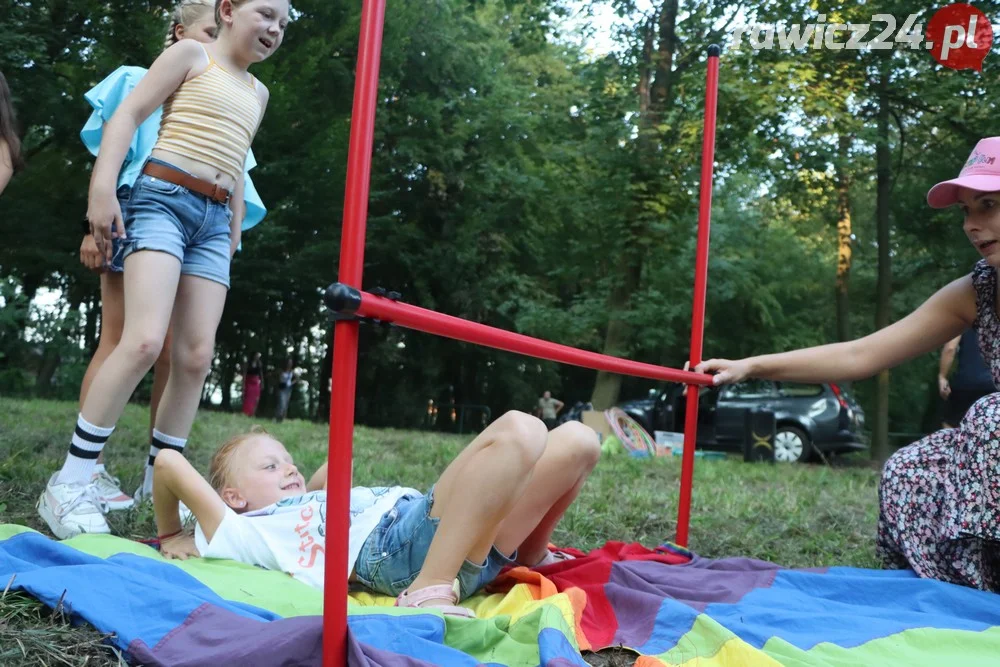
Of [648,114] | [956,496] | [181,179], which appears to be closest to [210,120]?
[181,179]

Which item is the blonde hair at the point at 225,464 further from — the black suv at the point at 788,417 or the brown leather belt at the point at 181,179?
the black suv at the point at 788,417

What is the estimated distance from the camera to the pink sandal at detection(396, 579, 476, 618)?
1.71m

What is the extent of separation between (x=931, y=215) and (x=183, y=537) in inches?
381

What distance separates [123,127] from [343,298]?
1293mm

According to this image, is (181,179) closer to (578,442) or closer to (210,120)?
(210,120)

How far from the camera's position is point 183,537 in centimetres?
209

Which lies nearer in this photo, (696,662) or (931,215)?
(696,662)

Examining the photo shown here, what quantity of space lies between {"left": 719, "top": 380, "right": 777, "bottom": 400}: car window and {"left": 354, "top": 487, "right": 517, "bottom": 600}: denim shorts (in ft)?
27.9

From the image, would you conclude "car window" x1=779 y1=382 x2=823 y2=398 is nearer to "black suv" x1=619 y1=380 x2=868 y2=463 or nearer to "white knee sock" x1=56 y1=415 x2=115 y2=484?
"black suv" x1=619 y1=380 x2=868 y2=463

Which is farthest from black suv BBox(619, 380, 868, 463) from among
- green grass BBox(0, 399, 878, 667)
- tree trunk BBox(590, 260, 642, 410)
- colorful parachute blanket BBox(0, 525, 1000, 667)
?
colorful parachute blanket BBox(0, 525, 1000, 667)

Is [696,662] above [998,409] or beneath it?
beneath

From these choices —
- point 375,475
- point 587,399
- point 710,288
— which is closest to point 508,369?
point 587,399

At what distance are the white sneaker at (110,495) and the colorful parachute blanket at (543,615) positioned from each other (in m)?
0.56

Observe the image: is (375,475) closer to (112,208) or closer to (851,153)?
(112,208)
